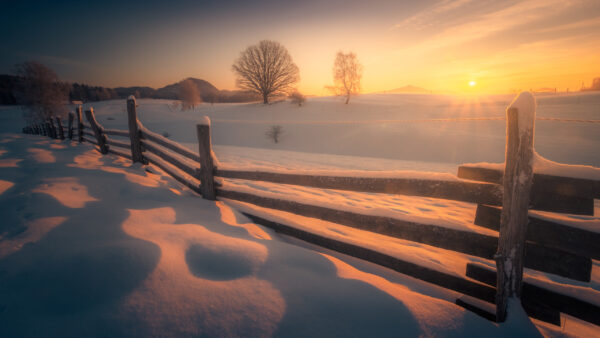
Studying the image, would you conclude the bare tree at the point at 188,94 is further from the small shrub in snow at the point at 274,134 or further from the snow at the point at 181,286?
the snow at the point at 181,286

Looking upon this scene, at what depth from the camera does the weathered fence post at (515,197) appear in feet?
4.75

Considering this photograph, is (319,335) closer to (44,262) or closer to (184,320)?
(184,320)

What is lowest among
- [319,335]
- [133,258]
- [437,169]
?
[437,169]

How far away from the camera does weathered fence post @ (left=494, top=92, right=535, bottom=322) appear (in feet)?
4.75

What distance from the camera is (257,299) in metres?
1.52

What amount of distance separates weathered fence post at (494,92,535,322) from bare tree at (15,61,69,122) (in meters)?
38.5

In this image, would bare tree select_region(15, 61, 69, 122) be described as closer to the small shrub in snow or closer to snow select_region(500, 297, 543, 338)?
the small shrub in snow

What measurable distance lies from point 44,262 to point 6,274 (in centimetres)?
17

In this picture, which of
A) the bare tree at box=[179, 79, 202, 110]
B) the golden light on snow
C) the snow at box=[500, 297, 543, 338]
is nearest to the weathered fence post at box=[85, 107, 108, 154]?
the golden light on snow

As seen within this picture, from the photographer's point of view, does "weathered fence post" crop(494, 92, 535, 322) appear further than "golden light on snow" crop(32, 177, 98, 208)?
No

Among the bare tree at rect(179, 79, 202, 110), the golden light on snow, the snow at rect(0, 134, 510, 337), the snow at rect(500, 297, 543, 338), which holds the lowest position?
the snow at rect(500, 297, 543, 338)

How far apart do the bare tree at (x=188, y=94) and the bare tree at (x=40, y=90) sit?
21.6m

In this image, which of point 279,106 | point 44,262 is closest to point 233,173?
point 44,262

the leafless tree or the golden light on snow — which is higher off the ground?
the leafless tree
